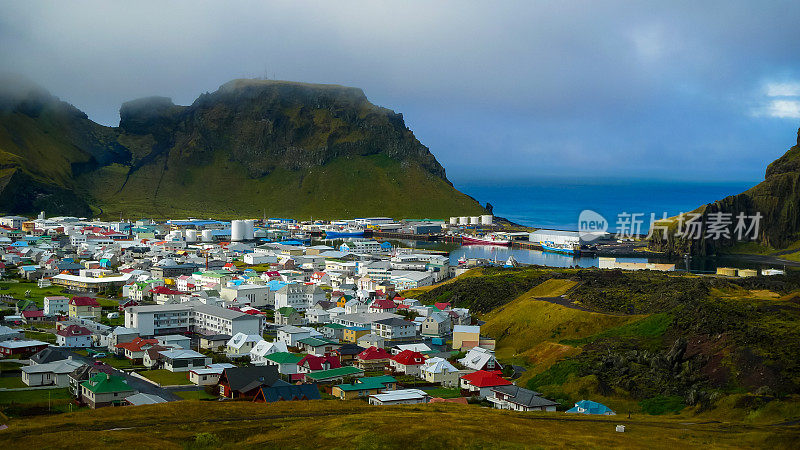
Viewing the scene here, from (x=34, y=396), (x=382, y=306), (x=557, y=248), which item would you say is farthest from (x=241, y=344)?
(x=557, y=248)

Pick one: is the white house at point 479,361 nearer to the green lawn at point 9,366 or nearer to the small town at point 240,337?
the small town at point 240,337

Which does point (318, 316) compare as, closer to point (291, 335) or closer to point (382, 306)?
point (382, 306)

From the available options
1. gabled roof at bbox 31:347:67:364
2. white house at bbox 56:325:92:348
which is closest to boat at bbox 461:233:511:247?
white house at bbox 56:325:92:348

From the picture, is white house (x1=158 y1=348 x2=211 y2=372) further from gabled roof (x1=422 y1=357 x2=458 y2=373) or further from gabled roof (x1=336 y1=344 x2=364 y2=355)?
gabled roof (x1=422 y1=357 x2=458 y2=373)

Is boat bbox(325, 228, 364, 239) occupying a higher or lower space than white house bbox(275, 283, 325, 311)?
higher

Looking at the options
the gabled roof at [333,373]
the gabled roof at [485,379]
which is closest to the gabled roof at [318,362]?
the gabled roof at [333,373]

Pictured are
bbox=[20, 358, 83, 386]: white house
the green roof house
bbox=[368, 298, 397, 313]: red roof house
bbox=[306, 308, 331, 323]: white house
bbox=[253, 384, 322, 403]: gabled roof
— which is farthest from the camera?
bbox=[368, 298, 397, 313]: red roof house

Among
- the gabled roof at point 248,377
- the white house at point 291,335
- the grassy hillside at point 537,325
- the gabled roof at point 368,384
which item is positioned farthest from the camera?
the white house at point 291,335
